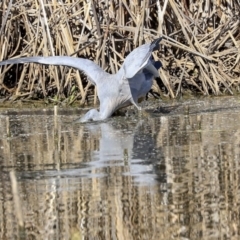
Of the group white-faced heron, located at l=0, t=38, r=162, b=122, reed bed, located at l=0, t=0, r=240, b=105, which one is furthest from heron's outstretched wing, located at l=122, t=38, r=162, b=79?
reed bed, located at l=0, t=0, r=240, b=105

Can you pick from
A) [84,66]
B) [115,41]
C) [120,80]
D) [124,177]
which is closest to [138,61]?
[120,80]

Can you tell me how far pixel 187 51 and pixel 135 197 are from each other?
424 centimetres

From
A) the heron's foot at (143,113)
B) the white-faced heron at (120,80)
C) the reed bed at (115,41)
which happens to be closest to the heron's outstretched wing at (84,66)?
the white-faced heron at (120,80)

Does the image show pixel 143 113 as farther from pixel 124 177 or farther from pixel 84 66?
pixel 124 177

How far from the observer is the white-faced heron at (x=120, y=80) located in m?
6.53

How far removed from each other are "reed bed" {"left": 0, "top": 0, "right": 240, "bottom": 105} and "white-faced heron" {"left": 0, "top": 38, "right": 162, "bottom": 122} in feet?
2.95

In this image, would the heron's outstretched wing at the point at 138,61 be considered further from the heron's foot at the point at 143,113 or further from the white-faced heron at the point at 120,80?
the heron's foot at the point at 143,113

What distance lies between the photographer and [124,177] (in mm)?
4332

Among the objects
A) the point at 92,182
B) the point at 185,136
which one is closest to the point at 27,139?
the point at 185,136

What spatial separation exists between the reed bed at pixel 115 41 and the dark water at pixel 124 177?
1168 mm

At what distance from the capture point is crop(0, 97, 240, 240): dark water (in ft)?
11.3

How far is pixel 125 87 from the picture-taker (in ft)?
22.1

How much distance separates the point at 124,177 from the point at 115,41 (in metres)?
3.74

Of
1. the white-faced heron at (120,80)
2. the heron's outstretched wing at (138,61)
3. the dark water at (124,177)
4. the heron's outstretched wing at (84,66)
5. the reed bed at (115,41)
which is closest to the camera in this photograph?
the dark water at (124,177)
